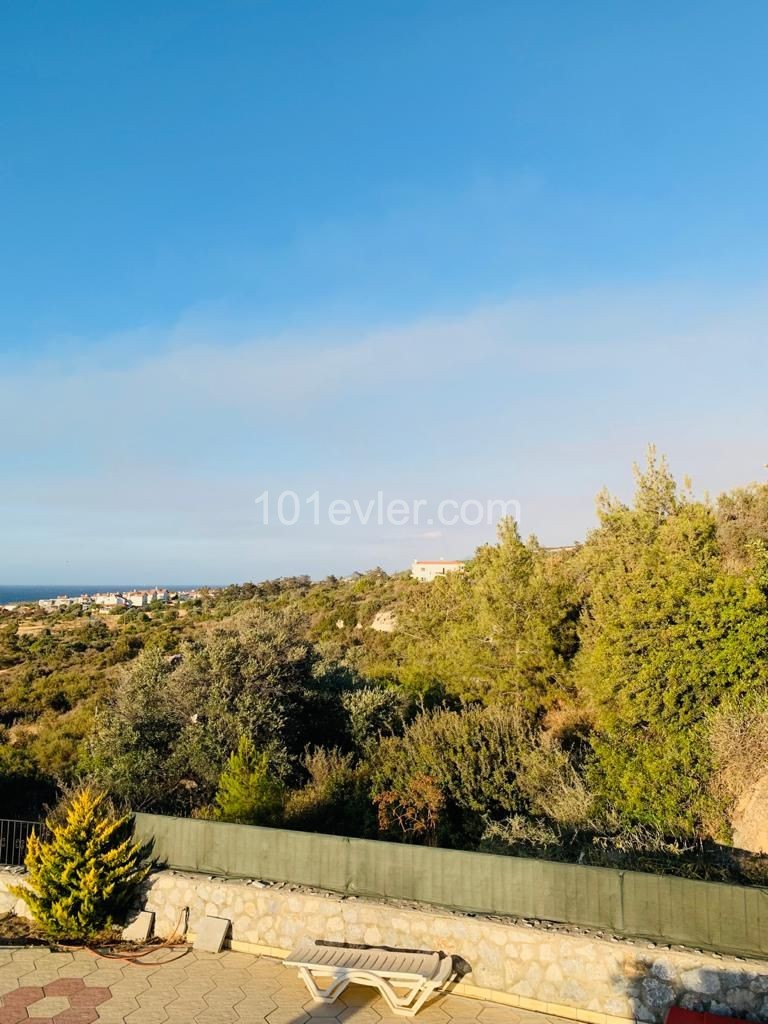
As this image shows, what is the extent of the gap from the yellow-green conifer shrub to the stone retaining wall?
0.49 metres

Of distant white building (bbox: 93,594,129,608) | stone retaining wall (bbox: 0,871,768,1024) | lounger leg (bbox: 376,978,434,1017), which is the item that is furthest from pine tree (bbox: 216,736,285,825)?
distant white building (bbox: 93,594,129,608)

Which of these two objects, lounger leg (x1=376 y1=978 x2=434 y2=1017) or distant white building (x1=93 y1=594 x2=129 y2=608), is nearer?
lounger leg (x1=376 y1=978 x2=434 y2=1017)

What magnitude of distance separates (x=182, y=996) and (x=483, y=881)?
12.0 ft

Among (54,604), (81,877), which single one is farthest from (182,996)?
(54,604)

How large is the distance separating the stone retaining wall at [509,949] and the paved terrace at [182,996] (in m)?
0.27

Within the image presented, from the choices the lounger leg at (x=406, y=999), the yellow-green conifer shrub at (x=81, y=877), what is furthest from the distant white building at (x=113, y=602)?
the lounger leg at (x=406, y=999)

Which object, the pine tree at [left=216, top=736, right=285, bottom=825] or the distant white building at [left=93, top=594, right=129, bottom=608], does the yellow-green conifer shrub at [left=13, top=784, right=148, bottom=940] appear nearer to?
the pine tree at [left=216, top=736, right=285, bottom=825]

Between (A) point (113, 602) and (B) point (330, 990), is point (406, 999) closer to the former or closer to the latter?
(B) point (330, 990)

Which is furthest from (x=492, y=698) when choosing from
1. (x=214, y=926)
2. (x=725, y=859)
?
(x=214, y=926)

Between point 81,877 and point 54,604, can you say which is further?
point 54,604

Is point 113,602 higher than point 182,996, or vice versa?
point 113,602

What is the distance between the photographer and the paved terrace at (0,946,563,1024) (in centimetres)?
747

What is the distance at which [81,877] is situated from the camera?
30.8ft

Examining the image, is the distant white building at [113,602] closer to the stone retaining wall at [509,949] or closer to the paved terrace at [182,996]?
the stone retaining wall at [509,949]
